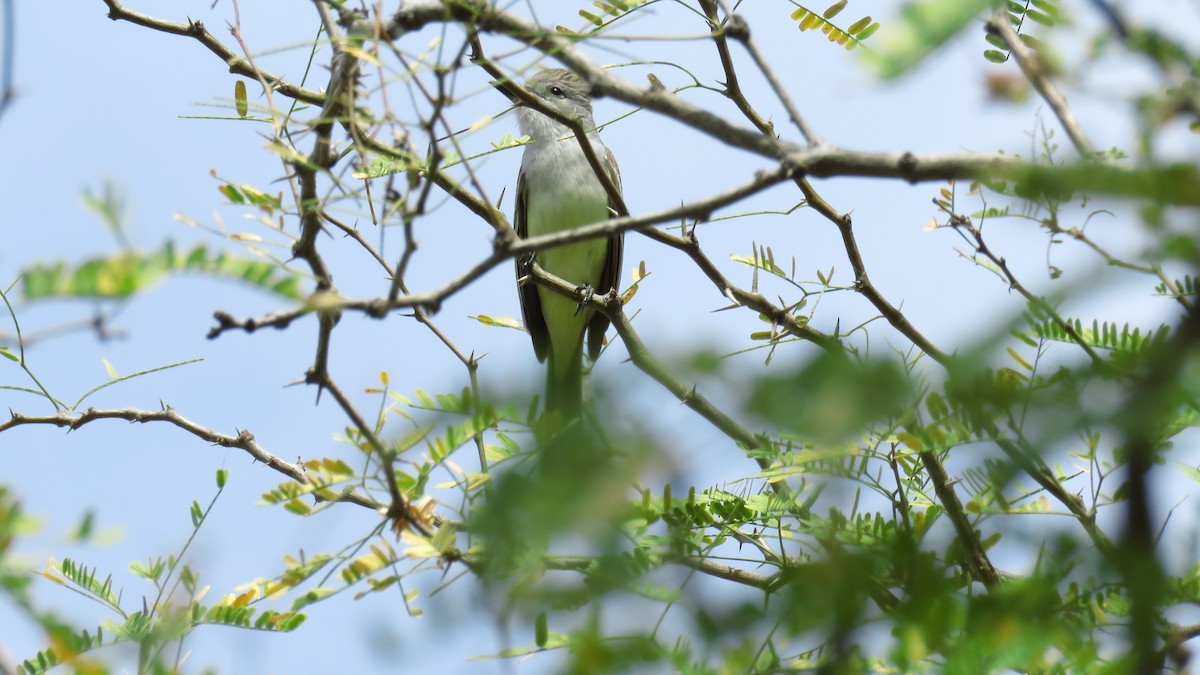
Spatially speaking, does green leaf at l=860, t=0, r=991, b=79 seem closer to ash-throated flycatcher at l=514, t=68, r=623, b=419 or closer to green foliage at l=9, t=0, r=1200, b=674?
green foliage at l=9, t=0, r=1200, b=674

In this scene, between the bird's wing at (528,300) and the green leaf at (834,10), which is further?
the bird's wing at (528,300)

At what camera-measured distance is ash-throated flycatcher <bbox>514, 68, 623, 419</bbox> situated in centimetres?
761

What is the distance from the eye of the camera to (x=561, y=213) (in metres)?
7.63

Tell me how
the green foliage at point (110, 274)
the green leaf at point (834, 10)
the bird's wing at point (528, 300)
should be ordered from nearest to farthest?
the green foliage at point (110, 274) < the green leaf at point (834, 10) < the bird's wing at point (528, 300)

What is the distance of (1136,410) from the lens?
1.17m

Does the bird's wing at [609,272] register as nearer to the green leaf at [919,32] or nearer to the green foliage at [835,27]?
the green foliage at [835,27]

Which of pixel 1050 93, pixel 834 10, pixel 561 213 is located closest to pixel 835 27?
pixel 834 10

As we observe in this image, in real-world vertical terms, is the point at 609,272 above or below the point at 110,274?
above

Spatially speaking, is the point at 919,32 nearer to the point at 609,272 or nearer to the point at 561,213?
the point at 561,213

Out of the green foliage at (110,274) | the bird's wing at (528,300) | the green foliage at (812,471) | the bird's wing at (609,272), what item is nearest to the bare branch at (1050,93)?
the green foliage at (812,471)

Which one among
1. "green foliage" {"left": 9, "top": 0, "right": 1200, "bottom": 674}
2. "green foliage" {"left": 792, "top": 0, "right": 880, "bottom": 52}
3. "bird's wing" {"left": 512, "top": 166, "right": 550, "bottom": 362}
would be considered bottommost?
"green foliage" {"left": 9, "top": 0, "right": 1200, "bottom": 674}

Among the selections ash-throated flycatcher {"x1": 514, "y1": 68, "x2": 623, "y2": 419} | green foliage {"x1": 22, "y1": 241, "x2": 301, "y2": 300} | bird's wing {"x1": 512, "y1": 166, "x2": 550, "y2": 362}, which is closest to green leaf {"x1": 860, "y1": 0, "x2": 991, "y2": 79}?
green foliage {"x1": 22, "y1": 241, "x2": 301, "y2": 300}

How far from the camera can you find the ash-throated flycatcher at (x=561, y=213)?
761 cm

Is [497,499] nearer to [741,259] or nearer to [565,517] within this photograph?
[565,517]
